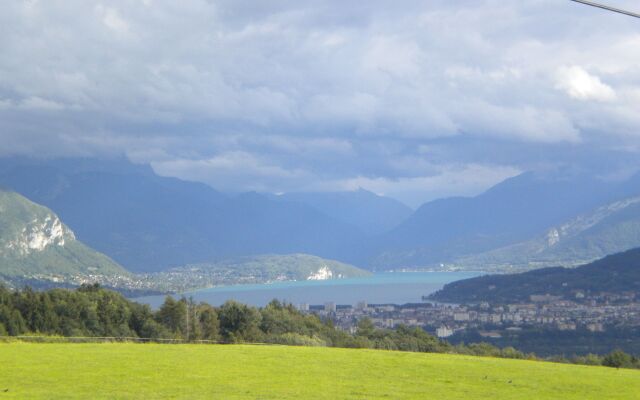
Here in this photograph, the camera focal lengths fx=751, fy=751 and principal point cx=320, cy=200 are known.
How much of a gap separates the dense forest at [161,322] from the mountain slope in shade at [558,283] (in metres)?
97.2

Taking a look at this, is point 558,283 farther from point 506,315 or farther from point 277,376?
point 277,376

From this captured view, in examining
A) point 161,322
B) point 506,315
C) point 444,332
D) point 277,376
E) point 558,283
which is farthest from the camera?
point 558,283

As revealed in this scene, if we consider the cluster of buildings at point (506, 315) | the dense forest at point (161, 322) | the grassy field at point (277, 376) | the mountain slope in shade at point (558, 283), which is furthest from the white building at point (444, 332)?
the grassy field at point (277, 376)

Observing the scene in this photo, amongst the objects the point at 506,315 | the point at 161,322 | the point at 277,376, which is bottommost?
the point at 277,376

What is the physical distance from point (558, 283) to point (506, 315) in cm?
4261

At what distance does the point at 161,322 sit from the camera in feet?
190

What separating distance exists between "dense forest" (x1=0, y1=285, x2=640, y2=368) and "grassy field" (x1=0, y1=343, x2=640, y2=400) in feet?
67.2

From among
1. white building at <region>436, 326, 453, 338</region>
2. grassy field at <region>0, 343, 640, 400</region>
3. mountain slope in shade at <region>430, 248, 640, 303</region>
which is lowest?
white building at <region>436, 326, 453, 338</region>

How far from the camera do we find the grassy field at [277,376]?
17.6m

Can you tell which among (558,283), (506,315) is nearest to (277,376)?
(506,315)

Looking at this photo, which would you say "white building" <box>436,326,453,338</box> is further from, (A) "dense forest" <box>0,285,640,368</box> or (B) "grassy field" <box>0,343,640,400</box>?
(B) "grassy field" <box>0,343,640,400</box>

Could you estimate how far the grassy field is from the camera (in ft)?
57.6

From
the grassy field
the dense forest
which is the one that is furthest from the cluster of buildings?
the grassy field

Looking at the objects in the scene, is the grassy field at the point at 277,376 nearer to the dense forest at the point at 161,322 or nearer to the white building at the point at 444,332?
the dense forest at the point at 161,322
